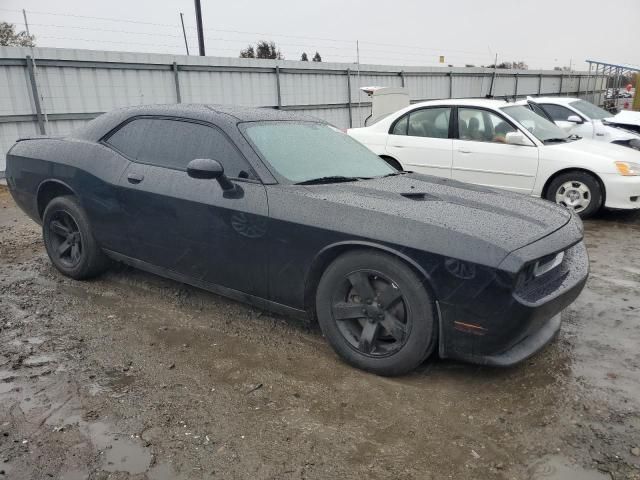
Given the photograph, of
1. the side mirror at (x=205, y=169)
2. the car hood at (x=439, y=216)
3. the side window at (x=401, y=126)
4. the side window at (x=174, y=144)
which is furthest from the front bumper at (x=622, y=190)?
the side mirror at (x=205, y=169)

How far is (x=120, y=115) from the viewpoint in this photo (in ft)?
14.1

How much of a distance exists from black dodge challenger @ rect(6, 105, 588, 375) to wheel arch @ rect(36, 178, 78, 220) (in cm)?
2

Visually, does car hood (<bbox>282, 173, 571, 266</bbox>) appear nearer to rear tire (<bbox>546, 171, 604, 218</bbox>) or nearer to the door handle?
the door handle

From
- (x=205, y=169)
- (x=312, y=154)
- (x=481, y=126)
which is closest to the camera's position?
(x=205, y=169)

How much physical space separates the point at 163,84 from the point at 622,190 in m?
9.03

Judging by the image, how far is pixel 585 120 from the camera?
32.2 ft

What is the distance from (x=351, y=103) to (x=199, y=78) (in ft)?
17.2

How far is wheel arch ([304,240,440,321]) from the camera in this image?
274cm

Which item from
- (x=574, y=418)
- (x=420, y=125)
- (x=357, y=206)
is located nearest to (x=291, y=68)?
(x=420, y=125)

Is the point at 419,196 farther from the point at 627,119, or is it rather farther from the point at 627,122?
the point at 627,119

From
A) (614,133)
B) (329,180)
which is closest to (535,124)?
(614,133)

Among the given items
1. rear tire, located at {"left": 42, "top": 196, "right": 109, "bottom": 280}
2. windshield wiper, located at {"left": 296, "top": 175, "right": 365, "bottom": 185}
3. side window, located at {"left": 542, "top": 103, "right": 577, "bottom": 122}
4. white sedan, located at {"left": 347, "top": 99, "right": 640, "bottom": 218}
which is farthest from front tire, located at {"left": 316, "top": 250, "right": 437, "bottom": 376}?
side window, located at {"left": 542, "top": 103, "right": 577, "bottom": 122}

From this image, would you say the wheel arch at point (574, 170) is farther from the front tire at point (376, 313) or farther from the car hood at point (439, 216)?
the front tire at point (376, 313)

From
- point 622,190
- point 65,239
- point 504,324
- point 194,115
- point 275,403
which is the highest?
point 194,115
